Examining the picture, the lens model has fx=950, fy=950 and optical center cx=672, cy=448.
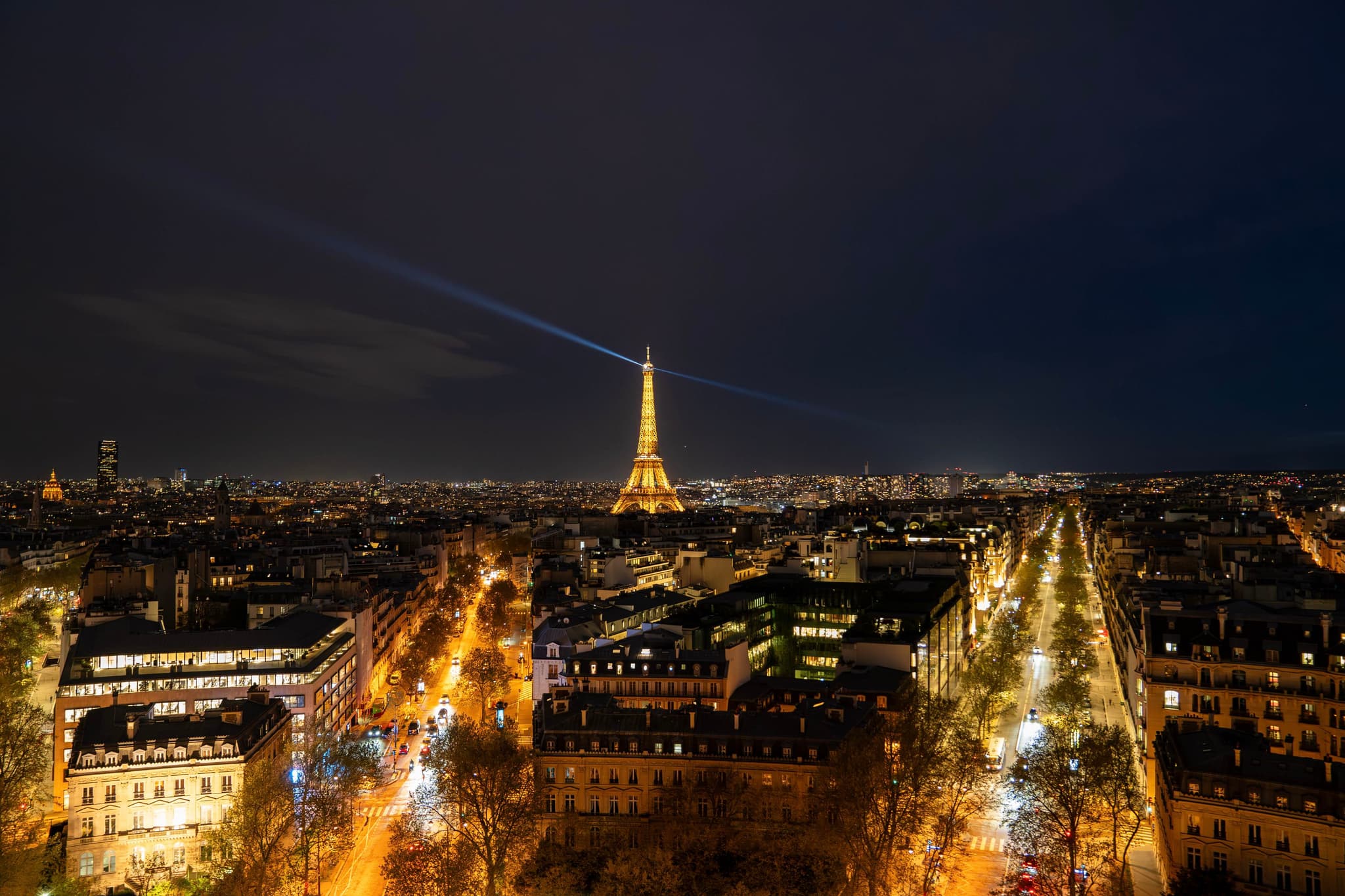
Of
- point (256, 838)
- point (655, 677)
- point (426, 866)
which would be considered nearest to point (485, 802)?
point (426, 866)

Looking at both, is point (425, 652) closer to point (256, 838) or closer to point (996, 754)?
point (256, 838)

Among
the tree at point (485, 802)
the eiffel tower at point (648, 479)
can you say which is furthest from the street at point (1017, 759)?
the eiffel tower at point (648, 479)

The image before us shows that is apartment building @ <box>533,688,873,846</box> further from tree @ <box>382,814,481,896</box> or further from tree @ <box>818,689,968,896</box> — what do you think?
tree @ <box>382,814,481,896</box>

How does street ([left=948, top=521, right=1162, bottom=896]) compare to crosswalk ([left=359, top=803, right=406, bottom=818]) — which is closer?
street ([left=948, top=521, right=1162, bottom=896])

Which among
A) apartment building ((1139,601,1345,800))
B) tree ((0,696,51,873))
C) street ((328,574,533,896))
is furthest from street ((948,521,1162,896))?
tree ((0,696,51,873))

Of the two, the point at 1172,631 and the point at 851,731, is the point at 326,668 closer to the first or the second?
the point at 851,731

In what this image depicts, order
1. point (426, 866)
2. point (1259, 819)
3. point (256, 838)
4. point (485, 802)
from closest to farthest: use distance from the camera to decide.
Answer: point (1259, 819), point (426, 866), point (256, 838), point (485, 802)

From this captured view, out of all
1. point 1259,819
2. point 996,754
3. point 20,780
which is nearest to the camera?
point 1259,819
